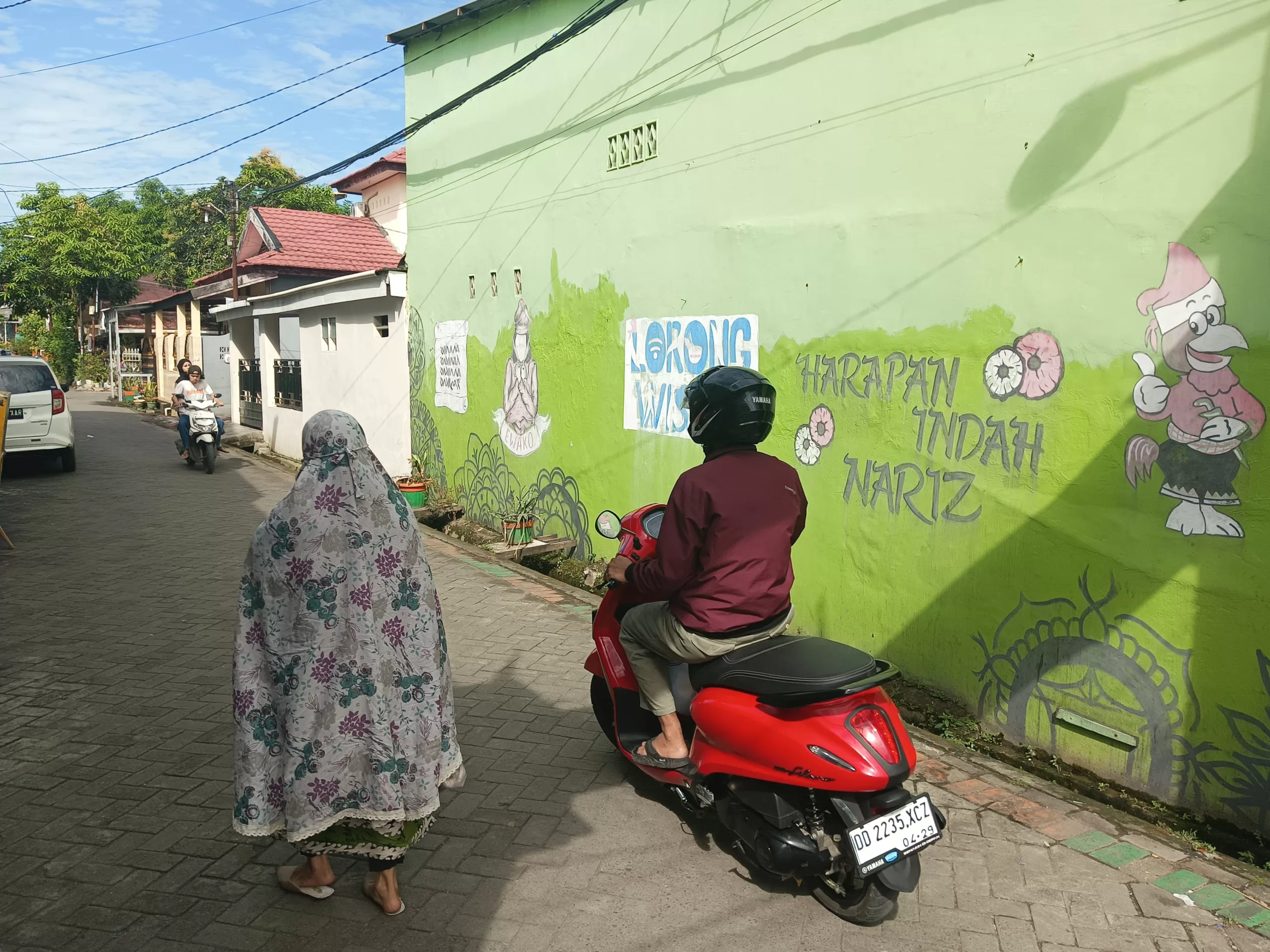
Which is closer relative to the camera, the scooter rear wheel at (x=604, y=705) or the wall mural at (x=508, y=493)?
the scooter rear wheel at (x=604, y=705)

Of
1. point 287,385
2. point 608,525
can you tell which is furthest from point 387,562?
point 287,385

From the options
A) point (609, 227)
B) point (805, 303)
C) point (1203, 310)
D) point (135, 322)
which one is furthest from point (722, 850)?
point (135, 322)

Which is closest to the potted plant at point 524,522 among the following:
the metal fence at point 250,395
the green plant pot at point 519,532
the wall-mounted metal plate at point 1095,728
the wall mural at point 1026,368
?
the green plant pot at point 519,532

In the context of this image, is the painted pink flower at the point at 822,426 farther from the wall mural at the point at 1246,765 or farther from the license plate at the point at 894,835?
the license plate at the point at 894,835

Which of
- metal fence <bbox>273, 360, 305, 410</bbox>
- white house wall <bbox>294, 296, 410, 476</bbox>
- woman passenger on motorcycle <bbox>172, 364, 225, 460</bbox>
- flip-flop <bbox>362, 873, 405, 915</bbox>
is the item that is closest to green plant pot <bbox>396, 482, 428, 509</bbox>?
white house wall <bbox>294, 296, 410, 476</bbox>

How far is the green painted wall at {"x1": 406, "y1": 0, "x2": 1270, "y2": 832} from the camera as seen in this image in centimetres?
381

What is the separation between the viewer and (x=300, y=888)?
11.1 ft

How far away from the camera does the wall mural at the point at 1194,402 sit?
12.3 ft

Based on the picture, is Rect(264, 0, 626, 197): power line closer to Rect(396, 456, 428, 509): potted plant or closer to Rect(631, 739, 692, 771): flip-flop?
Rect(396, 456, 428, 509): potted plant

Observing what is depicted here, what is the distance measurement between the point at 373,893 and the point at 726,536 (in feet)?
5.80

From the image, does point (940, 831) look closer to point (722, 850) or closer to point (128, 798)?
point (722, 850)

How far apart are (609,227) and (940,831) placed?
5.93 meters

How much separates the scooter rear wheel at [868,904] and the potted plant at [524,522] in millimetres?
6086

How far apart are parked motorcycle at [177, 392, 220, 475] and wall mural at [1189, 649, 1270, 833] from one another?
14262mm
